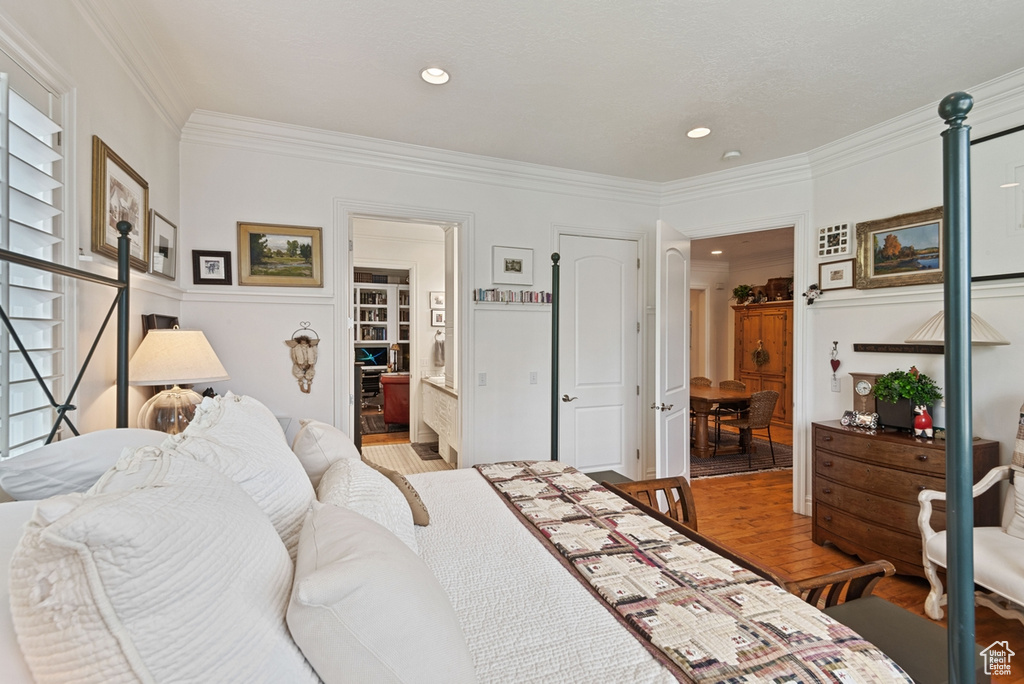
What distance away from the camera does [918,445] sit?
244 cm

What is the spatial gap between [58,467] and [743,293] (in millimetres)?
7527

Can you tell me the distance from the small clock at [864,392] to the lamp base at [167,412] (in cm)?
373

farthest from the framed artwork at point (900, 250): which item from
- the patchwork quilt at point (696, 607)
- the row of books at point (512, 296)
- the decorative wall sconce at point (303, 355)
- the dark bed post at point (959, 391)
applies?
the decorative wall sconce at point (303, 355)

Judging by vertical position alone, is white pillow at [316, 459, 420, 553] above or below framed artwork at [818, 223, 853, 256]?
below

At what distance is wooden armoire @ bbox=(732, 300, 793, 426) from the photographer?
255 inches

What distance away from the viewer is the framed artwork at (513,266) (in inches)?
139

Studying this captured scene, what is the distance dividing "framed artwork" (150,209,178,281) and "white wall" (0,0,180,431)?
16 centimetres

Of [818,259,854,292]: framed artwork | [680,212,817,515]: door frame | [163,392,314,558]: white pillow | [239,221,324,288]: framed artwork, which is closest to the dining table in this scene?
[680,212,817,515]: door frame

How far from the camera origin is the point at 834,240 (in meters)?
3.26

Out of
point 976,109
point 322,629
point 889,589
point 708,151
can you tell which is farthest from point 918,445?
point 322,629

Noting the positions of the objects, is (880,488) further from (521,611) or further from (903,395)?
(521,611)

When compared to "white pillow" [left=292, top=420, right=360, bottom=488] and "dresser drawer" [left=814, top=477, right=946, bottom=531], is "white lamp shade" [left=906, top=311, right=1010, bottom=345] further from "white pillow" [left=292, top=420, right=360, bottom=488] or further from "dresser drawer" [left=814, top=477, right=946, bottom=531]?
"white pillow" [left=292, top=420, right=360, bottom=488]

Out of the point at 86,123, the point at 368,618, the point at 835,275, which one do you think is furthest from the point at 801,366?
the point at 86,123

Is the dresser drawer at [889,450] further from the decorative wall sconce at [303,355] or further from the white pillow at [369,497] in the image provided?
the decorative wall sconce at [303,355]
